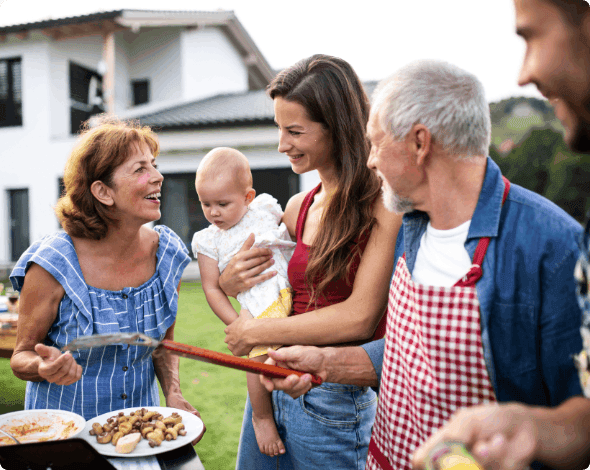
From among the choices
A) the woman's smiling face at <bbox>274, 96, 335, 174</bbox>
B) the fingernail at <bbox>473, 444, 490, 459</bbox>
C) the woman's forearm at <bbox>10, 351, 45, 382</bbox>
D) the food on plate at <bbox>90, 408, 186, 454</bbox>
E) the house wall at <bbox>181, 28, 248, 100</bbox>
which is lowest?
the food on plate at <bbox>90, 408, 186, 454</bbox>

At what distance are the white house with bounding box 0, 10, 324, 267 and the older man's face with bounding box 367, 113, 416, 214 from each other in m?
10.7

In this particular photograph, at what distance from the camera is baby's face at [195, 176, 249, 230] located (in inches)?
94.7

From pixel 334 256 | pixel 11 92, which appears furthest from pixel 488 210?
pixel 11 92

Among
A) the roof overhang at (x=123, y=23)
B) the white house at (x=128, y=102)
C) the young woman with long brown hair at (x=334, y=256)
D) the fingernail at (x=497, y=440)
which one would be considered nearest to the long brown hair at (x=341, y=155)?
the young woman with long brown hair at (x=334, y=256)

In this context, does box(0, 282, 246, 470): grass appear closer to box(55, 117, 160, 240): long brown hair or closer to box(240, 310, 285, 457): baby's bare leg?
box(240, 310, 285, 457): baby's bare leg

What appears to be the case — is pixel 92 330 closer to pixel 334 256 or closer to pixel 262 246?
pixel 262 246

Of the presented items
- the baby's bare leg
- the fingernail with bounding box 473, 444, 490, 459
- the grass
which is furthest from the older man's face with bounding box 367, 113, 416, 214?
the grass

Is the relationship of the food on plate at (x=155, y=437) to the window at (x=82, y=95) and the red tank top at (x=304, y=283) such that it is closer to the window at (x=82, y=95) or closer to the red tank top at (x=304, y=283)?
the red tank top at (x=304, y=283)

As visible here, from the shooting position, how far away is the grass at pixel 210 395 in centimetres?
397

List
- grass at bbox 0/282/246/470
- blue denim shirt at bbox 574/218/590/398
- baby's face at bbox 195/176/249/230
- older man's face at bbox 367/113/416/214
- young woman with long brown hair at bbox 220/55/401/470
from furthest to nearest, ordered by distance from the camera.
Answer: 1. grass at bbox 0/282/246/470
2. baby's face at bbox 195/176/249/230
3. young woman with long brown hair at bbox 220/55/401/470
4. older man's face at bbox 367/113/416/214
5. blue denim shirt at bbox 574/218/590/398

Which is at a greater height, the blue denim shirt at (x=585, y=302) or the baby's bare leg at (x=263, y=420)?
the blue denim shirt at (x=585, y=302)

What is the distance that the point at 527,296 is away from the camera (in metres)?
1.24

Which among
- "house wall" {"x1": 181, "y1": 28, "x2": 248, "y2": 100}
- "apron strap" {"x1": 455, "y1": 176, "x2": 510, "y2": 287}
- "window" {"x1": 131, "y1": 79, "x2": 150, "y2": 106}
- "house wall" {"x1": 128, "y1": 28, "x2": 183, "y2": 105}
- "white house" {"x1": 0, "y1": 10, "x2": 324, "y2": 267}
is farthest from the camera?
"window" {"x1": 131, "y1": 79, "x2": 150, "y2": 106}

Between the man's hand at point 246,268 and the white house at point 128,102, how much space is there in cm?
999
